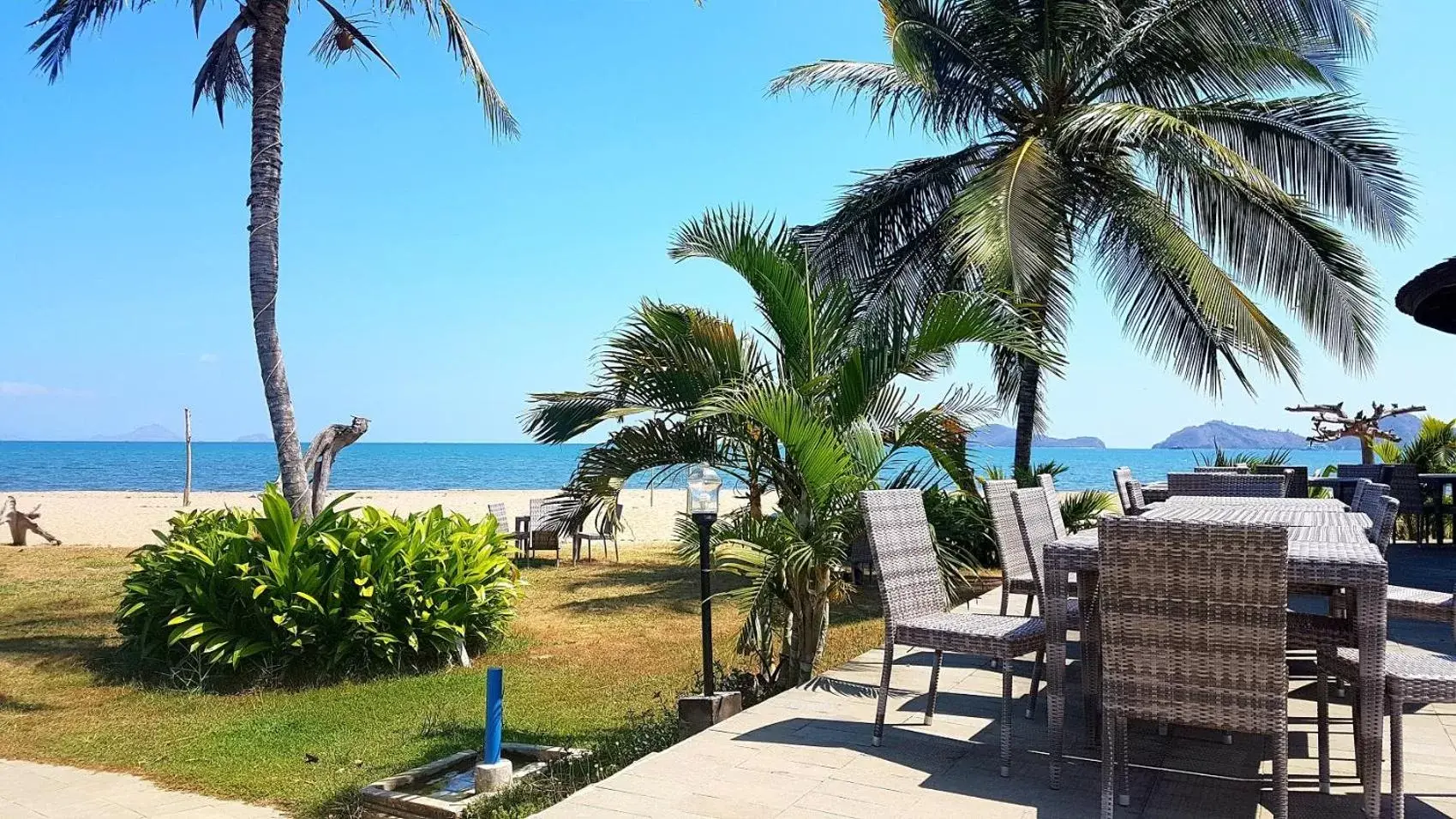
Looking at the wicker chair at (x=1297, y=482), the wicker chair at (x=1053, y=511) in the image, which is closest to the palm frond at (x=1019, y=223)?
the wicker chair at (x=1053, y=511)

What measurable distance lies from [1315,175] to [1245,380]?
2144 millimetres

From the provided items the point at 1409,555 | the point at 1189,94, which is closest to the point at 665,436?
the point at 1189,94

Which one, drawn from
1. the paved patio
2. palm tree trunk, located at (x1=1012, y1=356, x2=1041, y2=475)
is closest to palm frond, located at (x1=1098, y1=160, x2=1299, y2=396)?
palm tree trunk, located at (x1=1012, y1=356, x2=1041, y2=475)

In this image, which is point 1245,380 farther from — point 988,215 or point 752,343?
point 752,343

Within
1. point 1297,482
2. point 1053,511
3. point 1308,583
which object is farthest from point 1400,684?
point 1297,482

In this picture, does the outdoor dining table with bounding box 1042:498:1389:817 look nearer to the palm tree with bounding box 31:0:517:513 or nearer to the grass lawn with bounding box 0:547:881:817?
the grass lawn with bounding box 0:547:881:817

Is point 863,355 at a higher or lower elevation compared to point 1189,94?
lower

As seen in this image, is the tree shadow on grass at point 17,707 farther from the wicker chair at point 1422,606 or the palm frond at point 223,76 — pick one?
the wicker chair at point 1422,606

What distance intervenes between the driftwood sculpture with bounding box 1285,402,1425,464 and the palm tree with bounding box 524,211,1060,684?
11918 mm

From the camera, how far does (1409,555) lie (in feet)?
33.4

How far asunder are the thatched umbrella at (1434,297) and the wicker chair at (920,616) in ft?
9.57

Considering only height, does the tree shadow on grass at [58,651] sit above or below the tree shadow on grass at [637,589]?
above

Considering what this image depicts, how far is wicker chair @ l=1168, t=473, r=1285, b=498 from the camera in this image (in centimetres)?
708

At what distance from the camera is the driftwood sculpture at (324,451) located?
8461mm
